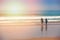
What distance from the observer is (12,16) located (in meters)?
2.04

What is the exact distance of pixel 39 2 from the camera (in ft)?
6.70

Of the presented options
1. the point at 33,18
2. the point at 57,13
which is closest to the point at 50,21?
the point at 57,13

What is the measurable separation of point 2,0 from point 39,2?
2.25ft

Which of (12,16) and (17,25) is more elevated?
(12,16)

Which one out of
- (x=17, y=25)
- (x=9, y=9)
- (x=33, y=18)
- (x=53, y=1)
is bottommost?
(x=17, y=25)

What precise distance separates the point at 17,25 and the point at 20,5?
0.38 m

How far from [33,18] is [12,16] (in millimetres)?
390

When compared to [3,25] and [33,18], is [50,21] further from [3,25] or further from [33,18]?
[3,25]

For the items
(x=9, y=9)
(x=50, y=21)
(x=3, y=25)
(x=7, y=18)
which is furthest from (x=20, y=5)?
(x=50, y=21)

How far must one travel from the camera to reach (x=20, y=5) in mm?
2027

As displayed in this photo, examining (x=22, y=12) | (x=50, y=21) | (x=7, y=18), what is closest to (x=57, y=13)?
(x=50, y=21)

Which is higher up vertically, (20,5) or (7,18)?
(20,5)

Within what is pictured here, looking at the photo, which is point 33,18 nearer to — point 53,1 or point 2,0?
point 53,1

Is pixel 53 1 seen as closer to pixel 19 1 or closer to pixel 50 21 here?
pixel 50 21
